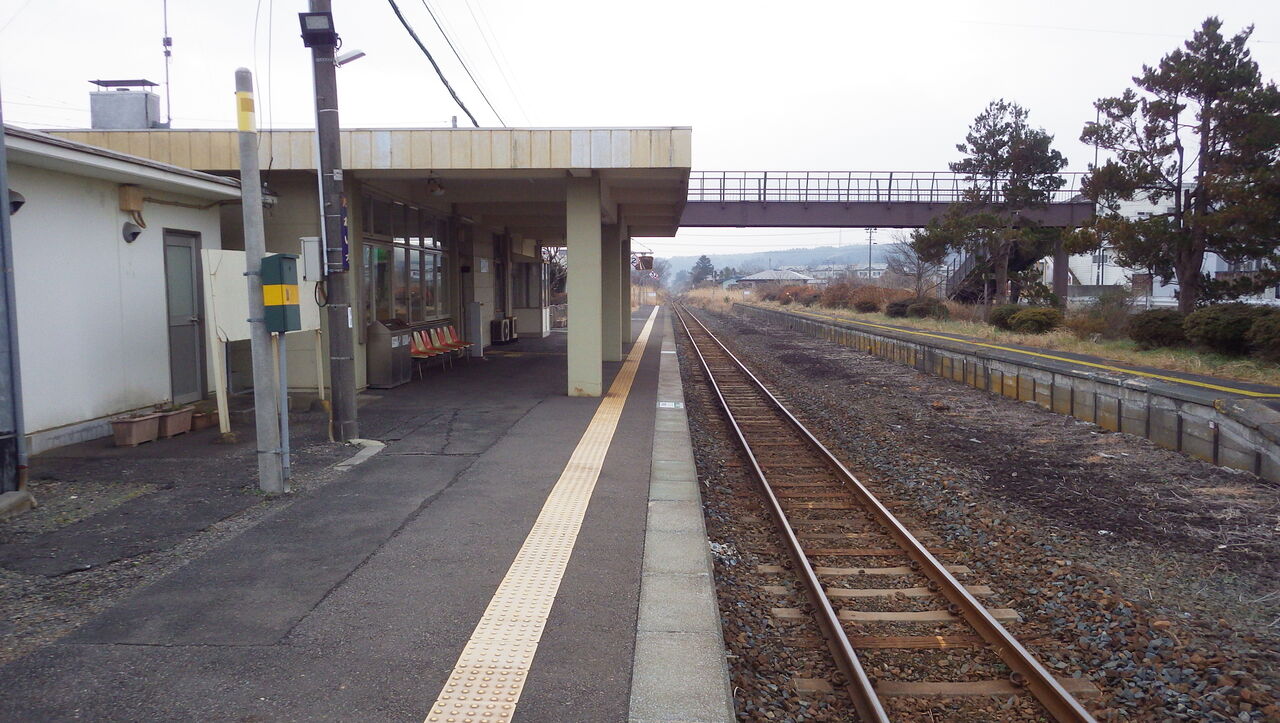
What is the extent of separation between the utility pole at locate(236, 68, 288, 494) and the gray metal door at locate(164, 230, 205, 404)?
4.03 metres

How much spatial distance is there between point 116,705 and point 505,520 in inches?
118

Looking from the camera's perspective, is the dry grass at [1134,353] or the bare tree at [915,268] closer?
the dry grass at [1134,353]

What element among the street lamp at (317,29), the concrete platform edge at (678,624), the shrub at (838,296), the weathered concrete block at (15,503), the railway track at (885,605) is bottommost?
the railway track at (885,605)

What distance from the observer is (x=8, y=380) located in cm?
626

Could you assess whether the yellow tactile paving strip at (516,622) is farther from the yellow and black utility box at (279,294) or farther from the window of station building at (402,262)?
the window of station building at (402,262)

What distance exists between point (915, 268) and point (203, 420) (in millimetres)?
45275

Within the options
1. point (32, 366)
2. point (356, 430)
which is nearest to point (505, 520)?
point (356, 430)

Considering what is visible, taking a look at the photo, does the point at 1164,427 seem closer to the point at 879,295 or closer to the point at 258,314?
the point at 258,314

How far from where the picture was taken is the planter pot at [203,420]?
9477 millimetres

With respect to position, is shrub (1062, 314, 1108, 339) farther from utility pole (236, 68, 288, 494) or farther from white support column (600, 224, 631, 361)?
utility pole (236, 68, 288, 494)

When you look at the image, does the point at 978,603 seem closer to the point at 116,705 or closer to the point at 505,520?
the point at 505,520

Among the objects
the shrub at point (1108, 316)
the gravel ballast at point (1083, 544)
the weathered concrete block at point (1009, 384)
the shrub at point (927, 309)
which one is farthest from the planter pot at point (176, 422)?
the shrub at point (927, 309)

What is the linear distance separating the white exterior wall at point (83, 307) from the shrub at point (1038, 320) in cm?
2034

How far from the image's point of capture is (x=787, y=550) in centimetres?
656
